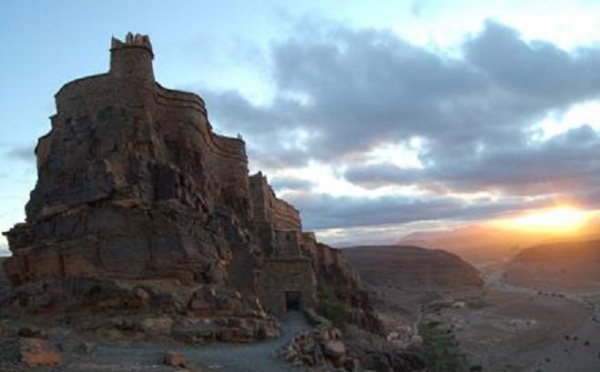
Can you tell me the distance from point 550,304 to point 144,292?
6117 centimetres

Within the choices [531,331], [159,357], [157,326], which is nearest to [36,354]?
[159,357]

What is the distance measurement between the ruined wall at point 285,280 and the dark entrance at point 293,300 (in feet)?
0.31

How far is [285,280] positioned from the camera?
100 feet

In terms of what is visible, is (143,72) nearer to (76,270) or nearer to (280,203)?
(76,270)

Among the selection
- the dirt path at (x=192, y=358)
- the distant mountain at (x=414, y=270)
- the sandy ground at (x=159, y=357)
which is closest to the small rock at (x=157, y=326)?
the sandy ground at (x=159, y=357)

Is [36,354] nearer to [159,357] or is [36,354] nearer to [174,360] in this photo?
[174,360]

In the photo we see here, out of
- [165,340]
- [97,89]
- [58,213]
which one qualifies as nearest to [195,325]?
[165,340]

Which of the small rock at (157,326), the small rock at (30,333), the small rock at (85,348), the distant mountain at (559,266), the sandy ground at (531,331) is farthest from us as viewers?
the distant mountain at (559,266)

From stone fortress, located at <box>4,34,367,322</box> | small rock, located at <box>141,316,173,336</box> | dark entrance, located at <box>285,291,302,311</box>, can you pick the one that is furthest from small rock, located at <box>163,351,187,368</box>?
dark entrance, located at <box>285,291,302,311</box>

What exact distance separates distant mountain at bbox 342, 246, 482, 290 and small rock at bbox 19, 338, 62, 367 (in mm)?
76909

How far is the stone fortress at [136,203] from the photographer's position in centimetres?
2348

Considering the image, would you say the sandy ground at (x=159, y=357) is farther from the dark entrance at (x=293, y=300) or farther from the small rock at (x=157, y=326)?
the dark entrance at (x=293, y=300)

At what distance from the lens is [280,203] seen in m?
47.1

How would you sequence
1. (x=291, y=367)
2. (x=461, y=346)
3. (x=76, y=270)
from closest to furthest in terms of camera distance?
(x=291, y=367) < (x=76, y=270) < (x=461, y=346)
